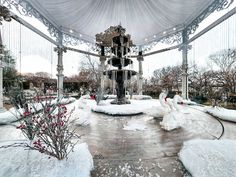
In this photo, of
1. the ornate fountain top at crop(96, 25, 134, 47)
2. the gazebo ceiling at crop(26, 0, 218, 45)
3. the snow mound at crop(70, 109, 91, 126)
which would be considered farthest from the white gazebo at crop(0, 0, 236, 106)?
the snow mound at crop(70, 109, 91, 126)

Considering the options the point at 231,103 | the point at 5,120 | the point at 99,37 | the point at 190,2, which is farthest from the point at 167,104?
the point at 231,103

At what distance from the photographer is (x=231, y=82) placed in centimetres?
880

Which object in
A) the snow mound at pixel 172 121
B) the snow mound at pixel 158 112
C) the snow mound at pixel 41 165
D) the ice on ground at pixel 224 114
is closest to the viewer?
the snow mound at pixel 41 165

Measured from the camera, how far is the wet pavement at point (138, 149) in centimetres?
155

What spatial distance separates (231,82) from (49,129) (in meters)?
11.1

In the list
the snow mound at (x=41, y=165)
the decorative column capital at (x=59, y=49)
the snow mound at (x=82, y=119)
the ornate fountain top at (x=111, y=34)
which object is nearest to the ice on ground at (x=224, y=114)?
the snow mound at (x=82, y=119)

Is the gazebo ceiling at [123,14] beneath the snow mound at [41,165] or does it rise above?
above

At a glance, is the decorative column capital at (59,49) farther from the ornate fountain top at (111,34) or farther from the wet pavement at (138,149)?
the wet pavement at (138,149)

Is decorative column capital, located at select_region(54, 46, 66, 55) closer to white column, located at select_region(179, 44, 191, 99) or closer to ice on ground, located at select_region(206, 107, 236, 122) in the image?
white column, located at select_region(179, 44, 191, 99)

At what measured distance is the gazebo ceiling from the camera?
671 cm

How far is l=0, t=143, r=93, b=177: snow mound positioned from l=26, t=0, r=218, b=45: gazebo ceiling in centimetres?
722

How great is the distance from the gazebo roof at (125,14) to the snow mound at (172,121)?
567cm

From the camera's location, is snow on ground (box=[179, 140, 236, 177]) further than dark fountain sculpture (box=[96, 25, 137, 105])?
No

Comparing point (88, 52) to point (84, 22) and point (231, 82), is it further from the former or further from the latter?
point (231, 82)
